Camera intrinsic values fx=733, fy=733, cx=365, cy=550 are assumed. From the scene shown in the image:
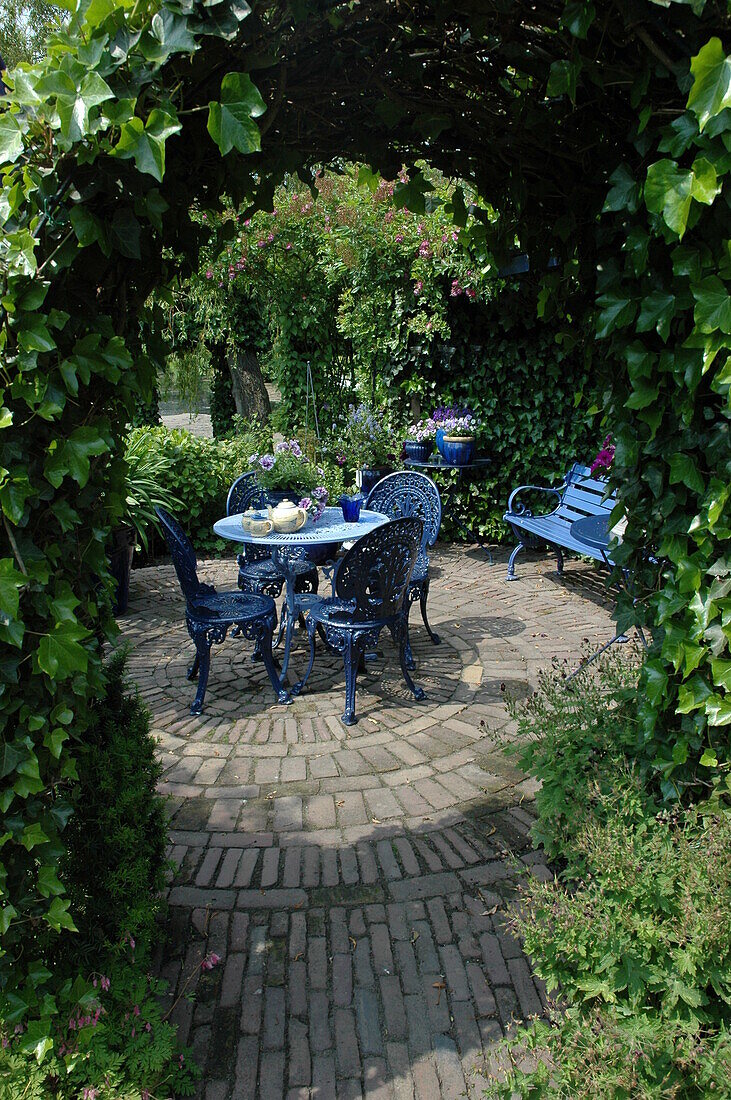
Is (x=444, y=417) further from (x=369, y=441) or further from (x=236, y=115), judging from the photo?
(x=236, y=115)

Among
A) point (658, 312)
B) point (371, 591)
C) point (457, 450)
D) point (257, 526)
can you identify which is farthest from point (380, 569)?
point (457, 450)

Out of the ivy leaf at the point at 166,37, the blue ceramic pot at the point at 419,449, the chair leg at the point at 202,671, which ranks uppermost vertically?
the ivy leaf at the point at 166,37

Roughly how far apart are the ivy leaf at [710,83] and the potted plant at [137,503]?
14.1 feet

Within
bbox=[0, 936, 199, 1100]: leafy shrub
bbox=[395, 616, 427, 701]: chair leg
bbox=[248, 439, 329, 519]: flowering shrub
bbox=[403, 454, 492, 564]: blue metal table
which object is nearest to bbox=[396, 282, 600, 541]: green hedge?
bbox=[403, 454, 492, 564]: blue metal table

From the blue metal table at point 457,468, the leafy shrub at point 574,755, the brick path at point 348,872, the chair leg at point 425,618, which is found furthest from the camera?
the blue metal table at point 457,468

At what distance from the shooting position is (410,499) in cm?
573

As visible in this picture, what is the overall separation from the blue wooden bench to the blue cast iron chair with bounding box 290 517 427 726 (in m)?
2.37

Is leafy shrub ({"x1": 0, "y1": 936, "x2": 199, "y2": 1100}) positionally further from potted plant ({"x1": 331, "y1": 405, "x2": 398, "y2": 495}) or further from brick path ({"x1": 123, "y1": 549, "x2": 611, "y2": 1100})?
potted plant ({"x1": 331, "y1": 405, "x2": 398, "y2": 495})

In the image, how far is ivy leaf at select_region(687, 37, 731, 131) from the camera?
153 cm

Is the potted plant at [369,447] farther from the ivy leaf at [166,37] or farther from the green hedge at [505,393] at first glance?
the ivy leaf at [166,37]

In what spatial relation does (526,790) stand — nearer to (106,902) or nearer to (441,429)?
(106,902)

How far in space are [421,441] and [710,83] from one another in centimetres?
640

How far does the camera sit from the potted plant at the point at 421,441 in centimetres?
786

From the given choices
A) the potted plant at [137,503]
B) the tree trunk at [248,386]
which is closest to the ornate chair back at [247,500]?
the potted plant at [137,503]
